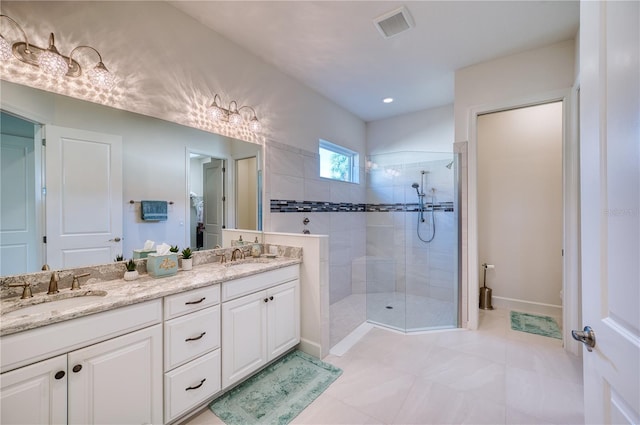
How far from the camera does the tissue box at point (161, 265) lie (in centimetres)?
176

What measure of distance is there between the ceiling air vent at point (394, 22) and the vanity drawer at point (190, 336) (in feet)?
8.45

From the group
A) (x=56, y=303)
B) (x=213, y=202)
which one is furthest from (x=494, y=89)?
(x=56, y=303)

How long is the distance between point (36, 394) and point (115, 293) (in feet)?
1.52

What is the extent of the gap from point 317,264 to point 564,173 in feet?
8.15

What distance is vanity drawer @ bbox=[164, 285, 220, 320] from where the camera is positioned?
148 centimetres

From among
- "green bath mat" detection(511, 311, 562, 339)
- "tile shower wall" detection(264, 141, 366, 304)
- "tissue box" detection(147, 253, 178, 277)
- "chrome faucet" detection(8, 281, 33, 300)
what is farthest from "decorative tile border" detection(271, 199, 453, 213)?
"chrome faucet" detection(8, 281, 33, 300)

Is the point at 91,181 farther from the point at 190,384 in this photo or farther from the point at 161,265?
the point at 190,384

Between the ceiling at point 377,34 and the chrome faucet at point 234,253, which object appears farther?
the chrome faucet at point 234,253

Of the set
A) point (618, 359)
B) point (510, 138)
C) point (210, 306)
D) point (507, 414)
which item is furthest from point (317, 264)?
point (510, 138)

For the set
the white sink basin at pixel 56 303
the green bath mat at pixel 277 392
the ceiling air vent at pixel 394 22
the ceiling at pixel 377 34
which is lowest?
the green bath mat at pixel 277 392

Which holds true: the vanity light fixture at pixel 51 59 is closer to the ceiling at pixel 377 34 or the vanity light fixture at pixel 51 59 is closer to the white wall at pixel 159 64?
the white wall at pixel 159 64

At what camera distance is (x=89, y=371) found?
46.9 inches

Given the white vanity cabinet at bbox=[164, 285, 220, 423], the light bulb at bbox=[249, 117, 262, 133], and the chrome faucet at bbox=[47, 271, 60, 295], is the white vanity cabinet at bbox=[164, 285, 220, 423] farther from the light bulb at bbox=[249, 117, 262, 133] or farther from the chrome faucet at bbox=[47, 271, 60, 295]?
the light bulb at bbox=[249, 117, 262, 133]

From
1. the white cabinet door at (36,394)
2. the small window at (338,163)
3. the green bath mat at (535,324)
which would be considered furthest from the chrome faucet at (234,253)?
the green bath mat at (535,324)
